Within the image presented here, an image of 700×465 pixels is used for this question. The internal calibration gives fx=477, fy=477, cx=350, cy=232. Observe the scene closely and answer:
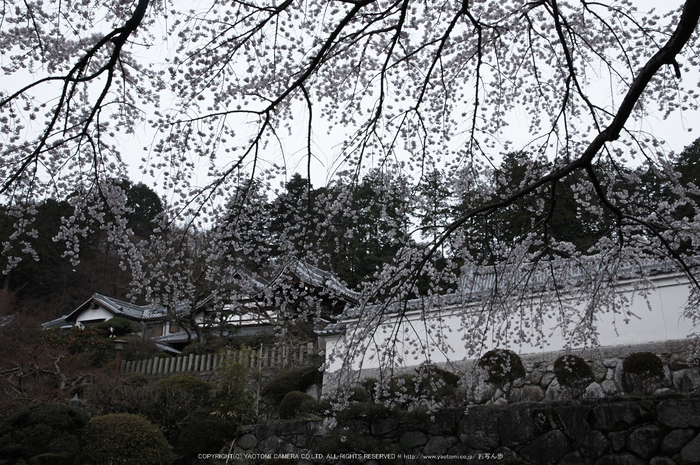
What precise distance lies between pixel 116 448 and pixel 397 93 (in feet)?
18.9

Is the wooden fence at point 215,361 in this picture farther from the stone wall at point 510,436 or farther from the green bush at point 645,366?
the green bush at point 645,366

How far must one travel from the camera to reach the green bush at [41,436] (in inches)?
225

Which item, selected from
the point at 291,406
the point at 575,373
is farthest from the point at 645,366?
the point at 291,406

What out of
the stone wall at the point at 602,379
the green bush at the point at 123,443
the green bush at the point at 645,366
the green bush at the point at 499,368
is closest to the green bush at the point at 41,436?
the green bush at the point at 123,443

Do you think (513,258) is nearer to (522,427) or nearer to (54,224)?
(522,427)

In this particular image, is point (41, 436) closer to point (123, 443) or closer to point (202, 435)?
point (123, 443)

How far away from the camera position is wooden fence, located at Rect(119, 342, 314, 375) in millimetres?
10805

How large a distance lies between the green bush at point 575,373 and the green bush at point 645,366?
48 cm

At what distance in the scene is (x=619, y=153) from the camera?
448 centimetres

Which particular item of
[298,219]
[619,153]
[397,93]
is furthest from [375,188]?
[619,153]

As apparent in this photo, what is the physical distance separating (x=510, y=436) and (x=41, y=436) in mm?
5685

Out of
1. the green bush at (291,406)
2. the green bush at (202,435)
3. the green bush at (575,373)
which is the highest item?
the green bush at (575,373)

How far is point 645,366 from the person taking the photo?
5.77m

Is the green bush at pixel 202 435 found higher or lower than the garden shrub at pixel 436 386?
lower
